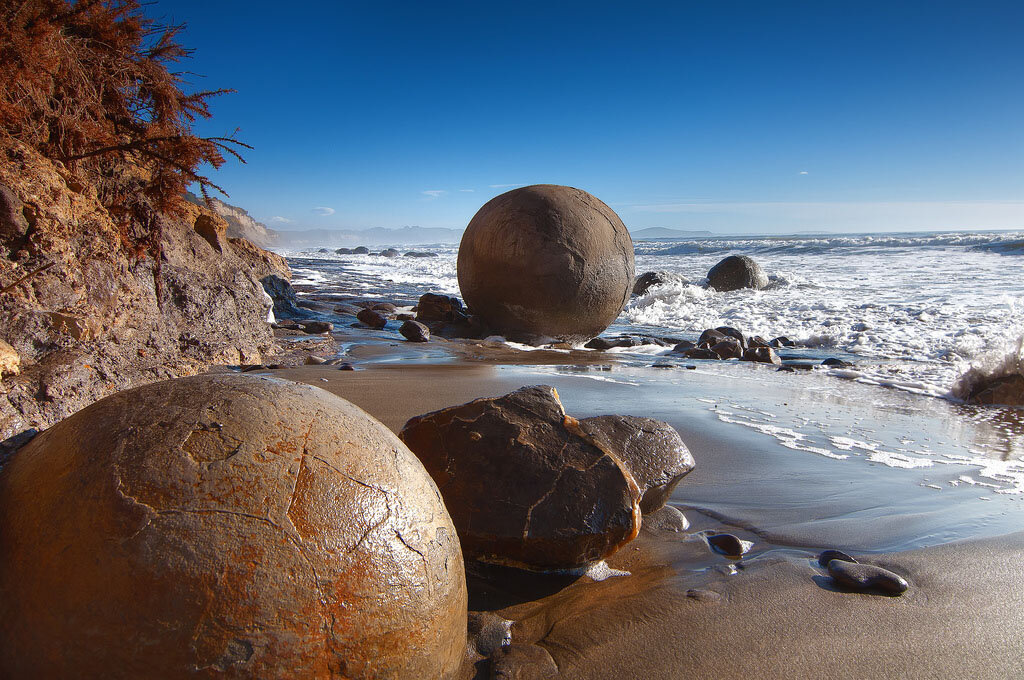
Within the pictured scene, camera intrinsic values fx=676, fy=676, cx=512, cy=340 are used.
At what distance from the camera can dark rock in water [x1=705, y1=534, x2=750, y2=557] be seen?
2707 mm

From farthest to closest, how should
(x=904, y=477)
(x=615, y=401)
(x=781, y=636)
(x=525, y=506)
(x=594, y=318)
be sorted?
(x=594, y=318)
(x=615, y=401)
(x=904, y=477)
(x=525, y=506)
(x=781, y=636)

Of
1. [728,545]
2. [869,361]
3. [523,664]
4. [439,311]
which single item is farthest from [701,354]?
[523,664]

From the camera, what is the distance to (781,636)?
6.82 ft

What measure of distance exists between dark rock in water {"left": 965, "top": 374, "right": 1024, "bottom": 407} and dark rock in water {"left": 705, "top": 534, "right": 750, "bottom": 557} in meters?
4.14

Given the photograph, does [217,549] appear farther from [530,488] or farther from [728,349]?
[728,349]

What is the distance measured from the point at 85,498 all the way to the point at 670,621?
1.68 meters

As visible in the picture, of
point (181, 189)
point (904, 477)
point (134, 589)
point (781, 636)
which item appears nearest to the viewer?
point (134, 589)

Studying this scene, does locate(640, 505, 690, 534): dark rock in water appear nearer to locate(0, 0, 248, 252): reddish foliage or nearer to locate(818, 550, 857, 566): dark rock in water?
locate(818, 550, 857, 566): dark rock in water

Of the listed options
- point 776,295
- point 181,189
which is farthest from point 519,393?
point 776,295

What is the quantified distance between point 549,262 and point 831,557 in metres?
5.65

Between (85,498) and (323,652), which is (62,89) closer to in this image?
(85,498)

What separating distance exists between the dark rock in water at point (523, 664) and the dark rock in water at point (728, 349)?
6274 mm

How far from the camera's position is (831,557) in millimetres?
2615

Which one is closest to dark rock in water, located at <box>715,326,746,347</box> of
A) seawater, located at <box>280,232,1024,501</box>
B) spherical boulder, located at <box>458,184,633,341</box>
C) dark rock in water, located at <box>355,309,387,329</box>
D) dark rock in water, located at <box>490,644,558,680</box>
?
seawater, located at <box>280,232,1024,501</box>
